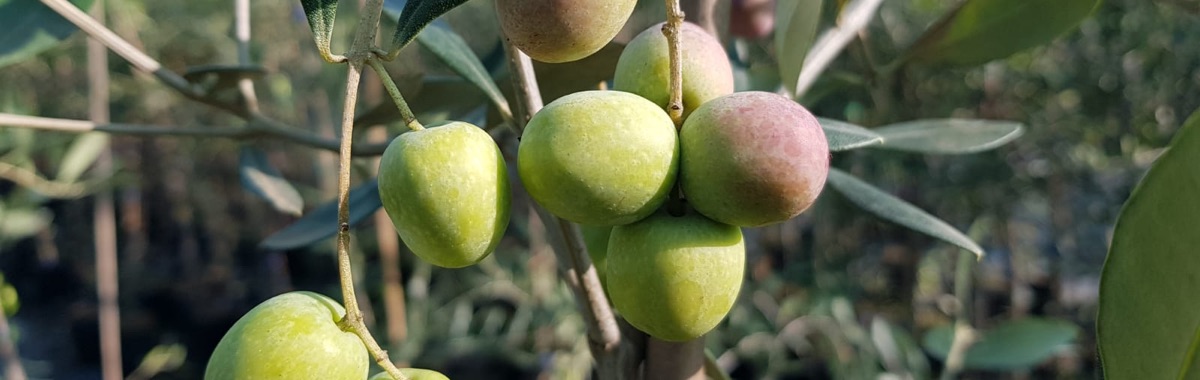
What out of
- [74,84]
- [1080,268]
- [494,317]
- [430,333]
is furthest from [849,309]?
[74,84]

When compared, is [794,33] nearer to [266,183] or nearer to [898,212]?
[898,212]

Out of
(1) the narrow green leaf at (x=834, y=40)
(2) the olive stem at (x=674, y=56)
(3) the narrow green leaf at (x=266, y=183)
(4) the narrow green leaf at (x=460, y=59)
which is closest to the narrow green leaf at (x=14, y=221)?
(3) the narrow green leaf at (x=266, y=183)

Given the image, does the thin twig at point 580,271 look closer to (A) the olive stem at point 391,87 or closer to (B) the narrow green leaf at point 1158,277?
(A) the olive stem at point 391,87

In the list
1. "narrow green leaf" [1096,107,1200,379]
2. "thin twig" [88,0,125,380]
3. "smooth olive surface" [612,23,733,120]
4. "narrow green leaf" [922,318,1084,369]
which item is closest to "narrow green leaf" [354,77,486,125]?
"smooth olive surface" [612,23,733,120]

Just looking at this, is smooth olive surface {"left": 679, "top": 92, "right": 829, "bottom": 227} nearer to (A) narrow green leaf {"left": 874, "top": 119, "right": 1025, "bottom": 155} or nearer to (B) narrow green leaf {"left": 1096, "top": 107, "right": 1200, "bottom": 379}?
(B) narrow green leaf {"left": 1096, "top": 107, "right": 1200, "bottom": 379}

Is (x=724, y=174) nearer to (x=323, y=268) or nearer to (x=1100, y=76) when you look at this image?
(x=1100, y=76)

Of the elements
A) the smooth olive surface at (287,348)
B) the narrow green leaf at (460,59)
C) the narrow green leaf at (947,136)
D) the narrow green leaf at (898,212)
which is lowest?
the narrow green leaf at (947,136)
